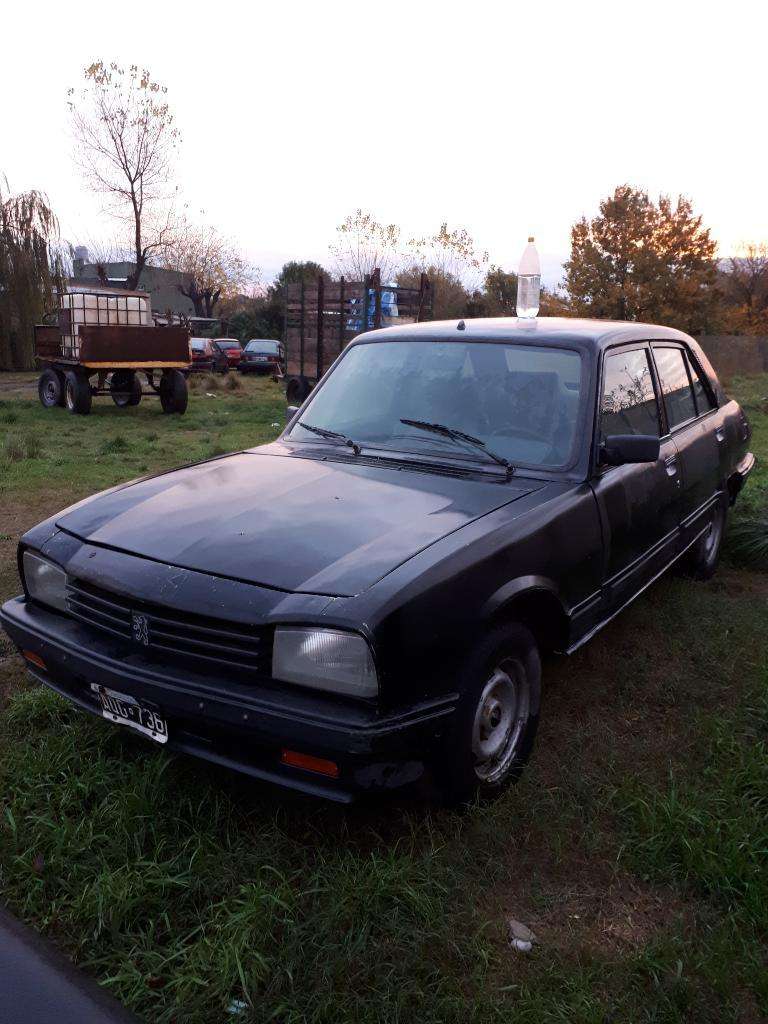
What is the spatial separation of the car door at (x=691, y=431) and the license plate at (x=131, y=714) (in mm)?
2878

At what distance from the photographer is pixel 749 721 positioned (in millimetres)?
3467

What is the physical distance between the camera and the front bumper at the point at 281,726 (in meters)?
2.29

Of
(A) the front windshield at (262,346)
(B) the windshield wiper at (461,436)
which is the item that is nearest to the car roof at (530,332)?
(B) the windshield wiper at (461,436)

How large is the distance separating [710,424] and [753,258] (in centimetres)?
5076

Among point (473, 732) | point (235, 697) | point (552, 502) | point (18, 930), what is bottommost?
point (18, 930)

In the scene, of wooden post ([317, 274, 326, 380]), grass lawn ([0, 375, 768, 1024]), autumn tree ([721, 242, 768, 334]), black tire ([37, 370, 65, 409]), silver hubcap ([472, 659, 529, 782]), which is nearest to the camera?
grass lawn ([0, 375, 768, 1024])

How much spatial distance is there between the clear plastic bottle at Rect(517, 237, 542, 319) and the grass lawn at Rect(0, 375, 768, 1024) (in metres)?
2.08

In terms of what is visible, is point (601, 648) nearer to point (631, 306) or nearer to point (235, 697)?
point (235, 697)

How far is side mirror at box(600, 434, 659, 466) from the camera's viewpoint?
3.21m

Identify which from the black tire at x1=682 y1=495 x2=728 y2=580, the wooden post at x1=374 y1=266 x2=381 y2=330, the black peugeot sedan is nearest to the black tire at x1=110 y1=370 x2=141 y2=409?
the wooden post at x1=374 y1=266 x2=381 y2=330

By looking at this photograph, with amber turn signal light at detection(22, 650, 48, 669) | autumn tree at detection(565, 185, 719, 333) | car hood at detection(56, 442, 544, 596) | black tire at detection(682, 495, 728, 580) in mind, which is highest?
autumn tree at detection(565, 185, 719, 333)

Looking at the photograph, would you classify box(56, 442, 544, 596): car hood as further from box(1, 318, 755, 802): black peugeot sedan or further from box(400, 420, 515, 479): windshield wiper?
box(400, 420, 515, 479): windshield wiper

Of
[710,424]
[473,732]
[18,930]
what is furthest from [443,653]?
[710,424]

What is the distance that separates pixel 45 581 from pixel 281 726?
3.97ft
